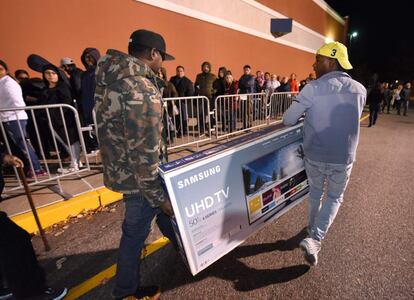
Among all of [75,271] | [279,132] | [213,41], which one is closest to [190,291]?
[75,271]

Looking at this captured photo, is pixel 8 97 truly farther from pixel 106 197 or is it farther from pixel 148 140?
pixel 148 140

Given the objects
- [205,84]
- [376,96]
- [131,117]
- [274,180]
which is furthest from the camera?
[376,96]

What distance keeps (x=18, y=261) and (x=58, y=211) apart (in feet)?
5.05

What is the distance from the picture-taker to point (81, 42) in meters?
6.16

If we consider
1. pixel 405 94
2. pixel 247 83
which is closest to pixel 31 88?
pixel 247 83

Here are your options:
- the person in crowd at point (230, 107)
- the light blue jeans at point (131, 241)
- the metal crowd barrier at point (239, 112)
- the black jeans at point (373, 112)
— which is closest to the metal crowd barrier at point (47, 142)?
the light blue jeans at point (131, 241)

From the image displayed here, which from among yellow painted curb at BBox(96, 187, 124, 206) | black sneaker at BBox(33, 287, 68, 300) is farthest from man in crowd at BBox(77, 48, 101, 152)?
black sneaker at BBox(33, 287, 68, 300)

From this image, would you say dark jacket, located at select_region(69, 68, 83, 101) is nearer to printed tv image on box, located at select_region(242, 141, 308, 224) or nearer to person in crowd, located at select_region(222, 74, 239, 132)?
person in crowd, located at select_region(222, 74, 239, 132)

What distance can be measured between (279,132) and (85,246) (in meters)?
2.55

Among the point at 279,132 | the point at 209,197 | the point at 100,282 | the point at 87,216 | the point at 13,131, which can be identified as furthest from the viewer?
the point at 13,131

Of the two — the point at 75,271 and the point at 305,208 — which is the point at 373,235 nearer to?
the point at 305,208

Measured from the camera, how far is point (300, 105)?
224 cm

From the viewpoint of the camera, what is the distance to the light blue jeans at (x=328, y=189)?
2.33m

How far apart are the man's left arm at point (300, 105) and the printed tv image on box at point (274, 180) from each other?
1.28 feet
